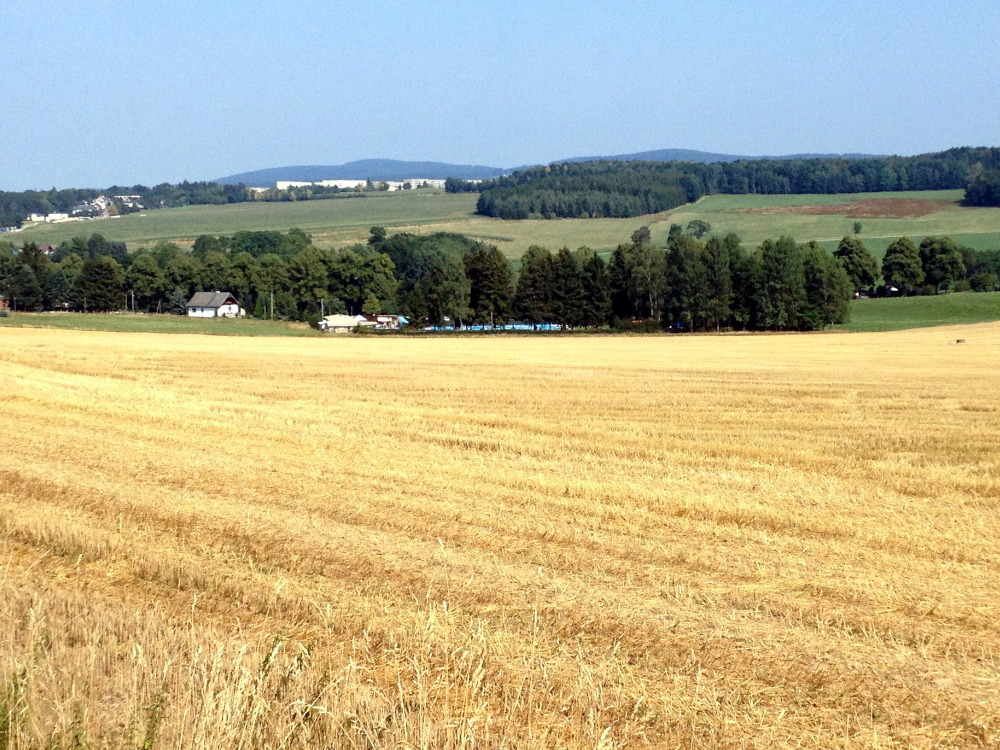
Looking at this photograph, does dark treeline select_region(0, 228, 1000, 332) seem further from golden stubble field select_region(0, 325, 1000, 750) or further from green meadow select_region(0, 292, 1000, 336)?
golden stubble field select_region(0, 325, 1000, 750)

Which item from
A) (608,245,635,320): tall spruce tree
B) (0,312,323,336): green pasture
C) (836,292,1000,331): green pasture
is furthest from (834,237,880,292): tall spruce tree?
(0,312,323,336): green pasture

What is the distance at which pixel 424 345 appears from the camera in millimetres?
53594

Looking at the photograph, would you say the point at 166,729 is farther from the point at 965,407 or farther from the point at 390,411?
the point at 965,407

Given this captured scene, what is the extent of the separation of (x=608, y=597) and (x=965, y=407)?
16.5 m

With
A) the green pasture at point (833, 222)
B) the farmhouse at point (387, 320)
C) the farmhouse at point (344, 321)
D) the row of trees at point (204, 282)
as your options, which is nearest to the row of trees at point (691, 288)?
the farmhouse at point (344, 321)

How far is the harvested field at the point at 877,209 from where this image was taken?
469 ft

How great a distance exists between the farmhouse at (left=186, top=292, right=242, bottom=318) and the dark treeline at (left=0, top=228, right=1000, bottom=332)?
1541 mm

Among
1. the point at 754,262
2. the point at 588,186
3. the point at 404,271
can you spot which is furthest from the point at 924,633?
the point at 588,186

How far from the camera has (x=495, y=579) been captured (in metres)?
8.47

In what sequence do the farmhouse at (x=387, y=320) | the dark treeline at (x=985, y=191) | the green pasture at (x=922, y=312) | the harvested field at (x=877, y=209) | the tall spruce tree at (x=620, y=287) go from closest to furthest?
the green pasture at (x=922, y=312)
the tall spruce tree at (x=620, y=287)
the farmhouse at (x=387, y=320)
the harvested field at (x=877, y=209)
the dark treeline at (x=985, y=191)

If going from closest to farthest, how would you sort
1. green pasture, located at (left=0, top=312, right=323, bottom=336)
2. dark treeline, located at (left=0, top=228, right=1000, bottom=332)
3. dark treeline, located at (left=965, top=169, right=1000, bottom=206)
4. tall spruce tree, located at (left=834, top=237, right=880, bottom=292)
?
1. green pasture, located at (left=0, top=312, right=323, bottom=336)
2. dark treeline, located at (left=0, top=228, right=1000, bottom=332)
3. tall spruce tree, located at (left=834, top=237, right=880, bottom=292)
4. dark treeline, located at (left=965, top=169, right=1000, bottom=206)

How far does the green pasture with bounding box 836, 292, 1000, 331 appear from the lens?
3078 inches

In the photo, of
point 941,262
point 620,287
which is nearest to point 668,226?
point 941,262

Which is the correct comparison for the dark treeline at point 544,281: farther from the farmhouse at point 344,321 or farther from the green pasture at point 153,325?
the green pasture at point 153,325
